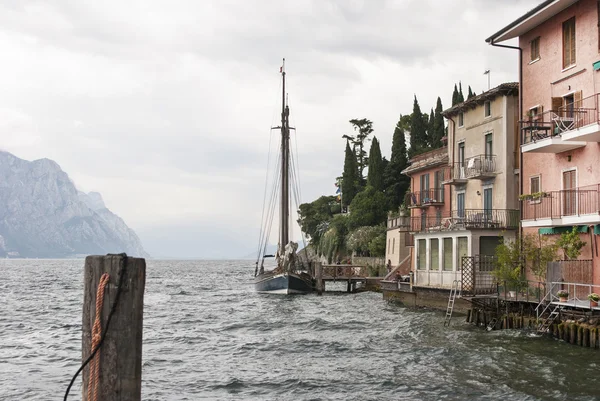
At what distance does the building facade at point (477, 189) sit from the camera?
3969 centimetres

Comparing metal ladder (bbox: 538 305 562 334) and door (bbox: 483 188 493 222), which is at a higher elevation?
door (bbox: 483 188 493 222)

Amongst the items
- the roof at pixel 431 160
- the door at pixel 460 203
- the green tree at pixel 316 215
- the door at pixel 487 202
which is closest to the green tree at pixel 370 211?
the green tree at pixel 316 215

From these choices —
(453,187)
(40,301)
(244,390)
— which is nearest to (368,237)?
(453,187)

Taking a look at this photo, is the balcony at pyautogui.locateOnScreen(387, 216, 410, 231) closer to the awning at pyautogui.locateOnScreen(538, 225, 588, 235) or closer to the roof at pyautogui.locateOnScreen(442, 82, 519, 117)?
the roof at pyautogui.locateOnScreen(442, 82, 519, 117)

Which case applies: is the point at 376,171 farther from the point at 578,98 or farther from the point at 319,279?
the point at 578,98

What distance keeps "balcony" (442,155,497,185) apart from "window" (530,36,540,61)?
8942 mm

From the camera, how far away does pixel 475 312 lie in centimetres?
3156

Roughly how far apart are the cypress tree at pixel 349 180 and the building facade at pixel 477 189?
163ft

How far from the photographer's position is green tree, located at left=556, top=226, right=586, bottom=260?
93.8 feet

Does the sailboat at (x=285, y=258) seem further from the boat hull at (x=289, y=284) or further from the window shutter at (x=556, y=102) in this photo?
the window shutter at (x=556, y=102)

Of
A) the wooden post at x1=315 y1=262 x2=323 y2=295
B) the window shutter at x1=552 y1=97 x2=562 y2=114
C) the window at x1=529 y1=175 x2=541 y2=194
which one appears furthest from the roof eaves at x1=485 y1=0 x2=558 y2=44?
the wooden post at x1=315 y1=262 x2=323 y2=295

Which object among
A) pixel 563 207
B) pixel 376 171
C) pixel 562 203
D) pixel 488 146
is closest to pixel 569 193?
pixel 562 203

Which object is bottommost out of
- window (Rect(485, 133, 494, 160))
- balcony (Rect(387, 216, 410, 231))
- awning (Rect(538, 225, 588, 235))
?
awning (Rect(538, 225, 588, 235))

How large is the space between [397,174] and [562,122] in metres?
55.6
